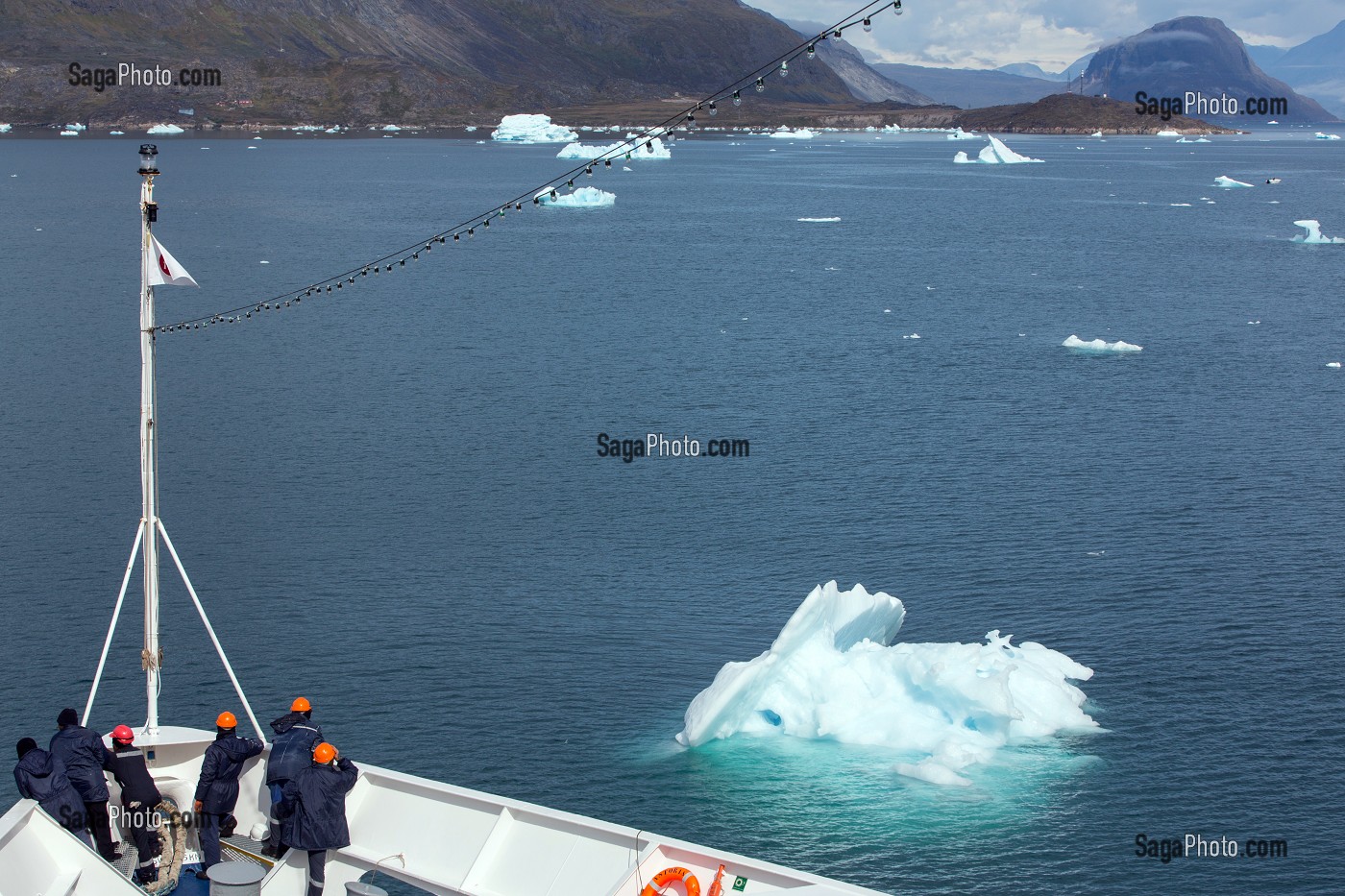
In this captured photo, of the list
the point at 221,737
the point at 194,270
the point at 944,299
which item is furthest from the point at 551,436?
the point at 194,270

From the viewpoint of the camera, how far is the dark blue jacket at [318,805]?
556 inches

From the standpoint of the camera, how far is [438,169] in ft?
463

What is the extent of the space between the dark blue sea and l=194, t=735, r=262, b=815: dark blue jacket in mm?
6138

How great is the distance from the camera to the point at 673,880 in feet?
45.1

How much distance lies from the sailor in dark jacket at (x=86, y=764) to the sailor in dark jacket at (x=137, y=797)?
19cm

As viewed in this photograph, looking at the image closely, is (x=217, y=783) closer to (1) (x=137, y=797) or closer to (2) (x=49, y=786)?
(1) (x=137, y=797)

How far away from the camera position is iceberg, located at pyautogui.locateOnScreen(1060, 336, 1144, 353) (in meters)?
49.6

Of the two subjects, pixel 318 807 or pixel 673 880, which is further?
pixel 318 807

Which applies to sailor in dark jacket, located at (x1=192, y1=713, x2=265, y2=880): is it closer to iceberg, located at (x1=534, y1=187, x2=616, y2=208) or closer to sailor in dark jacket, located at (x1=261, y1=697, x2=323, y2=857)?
sailor in dark jacket, located at (x1=261, y1=697, x2=323, y2=857)

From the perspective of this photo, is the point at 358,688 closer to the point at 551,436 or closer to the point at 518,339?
the point at 551,436

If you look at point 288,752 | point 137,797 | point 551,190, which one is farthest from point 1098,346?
point 137,797

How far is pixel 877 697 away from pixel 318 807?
32.6ft

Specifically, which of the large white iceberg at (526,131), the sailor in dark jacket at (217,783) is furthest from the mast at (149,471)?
the large white iceberg at (526,131)

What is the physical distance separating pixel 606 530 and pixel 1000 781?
42.6ft
